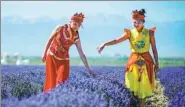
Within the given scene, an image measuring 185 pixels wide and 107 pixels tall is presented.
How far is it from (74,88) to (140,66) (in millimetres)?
1178

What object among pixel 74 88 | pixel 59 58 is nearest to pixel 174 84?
pixel 59 58

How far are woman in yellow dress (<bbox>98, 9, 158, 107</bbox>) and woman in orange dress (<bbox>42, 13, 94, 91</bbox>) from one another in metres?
0.34

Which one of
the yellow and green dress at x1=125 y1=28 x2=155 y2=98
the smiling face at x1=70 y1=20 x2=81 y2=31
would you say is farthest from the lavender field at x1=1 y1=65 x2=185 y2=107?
the smiling face at x1=70 y1=20 x2=81 y2=31

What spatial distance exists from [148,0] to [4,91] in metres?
1.88

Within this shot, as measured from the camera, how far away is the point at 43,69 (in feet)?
19.8

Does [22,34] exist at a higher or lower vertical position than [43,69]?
higher

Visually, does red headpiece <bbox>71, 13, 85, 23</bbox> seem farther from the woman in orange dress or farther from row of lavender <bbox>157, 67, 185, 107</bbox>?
row of lavender <bbox>157, 67, 185, 107</bbox>

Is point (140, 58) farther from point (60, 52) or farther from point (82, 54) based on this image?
point (60, 52)

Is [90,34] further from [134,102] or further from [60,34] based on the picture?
[134,102]

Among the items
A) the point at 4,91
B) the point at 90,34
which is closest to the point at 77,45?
the point at 90,34

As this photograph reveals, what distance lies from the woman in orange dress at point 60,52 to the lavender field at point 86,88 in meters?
0.14

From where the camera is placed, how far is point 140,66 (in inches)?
227

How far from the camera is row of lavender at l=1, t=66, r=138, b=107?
428 centimetres

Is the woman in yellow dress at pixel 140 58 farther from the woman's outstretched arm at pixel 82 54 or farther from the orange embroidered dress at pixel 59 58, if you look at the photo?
the orange embroidered dress at pixel 59 58
